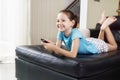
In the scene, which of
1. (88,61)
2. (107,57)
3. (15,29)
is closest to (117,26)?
(107,57)

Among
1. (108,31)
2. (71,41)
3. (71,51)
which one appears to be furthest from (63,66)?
(108,31)

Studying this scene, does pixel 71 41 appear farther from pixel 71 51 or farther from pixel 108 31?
pixel 108 31

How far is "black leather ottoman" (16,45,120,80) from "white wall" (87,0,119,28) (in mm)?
2091

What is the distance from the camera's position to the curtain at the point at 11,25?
3.32m

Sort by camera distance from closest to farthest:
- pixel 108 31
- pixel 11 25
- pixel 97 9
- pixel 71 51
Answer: pixel 71 51
pixel 108 31
pixel 11 25
pixel 97 9

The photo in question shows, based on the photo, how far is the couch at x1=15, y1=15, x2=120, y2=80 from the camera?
5.55ft

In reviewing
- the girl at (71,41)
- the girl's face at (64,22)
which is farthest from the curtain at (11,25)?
the girl's face at (64,22)

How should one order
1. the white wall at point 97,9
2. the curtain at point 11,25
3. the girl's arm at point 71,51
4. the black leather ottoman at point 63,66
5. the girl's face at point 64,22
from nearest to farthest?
the black leather ottoman at point 63,66
the girl's arm at point 71,51
the girl's face at point 64,22
the curtain at point 11,25
the white wall at point 97,9

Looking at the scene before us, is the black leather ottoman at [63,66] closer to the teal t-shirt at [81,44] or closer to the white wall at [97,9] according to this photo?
the teal t-shirt at [81,44]

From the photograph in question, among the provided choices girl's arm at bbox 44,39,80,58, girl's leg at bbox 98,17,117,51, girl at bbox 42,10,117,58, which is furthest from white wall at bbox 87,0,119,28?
girl's arm at bbox 44,39,80,58

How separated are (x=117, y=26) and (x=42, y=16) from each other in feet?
4.92

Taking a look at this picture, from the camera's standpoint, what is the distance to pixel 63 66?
1.75m

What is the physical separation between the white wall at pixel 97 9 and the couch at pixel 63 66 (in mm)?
2091

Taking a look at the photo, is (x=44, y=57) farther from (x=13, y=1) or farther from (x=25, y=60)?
(x=13, y=1)
